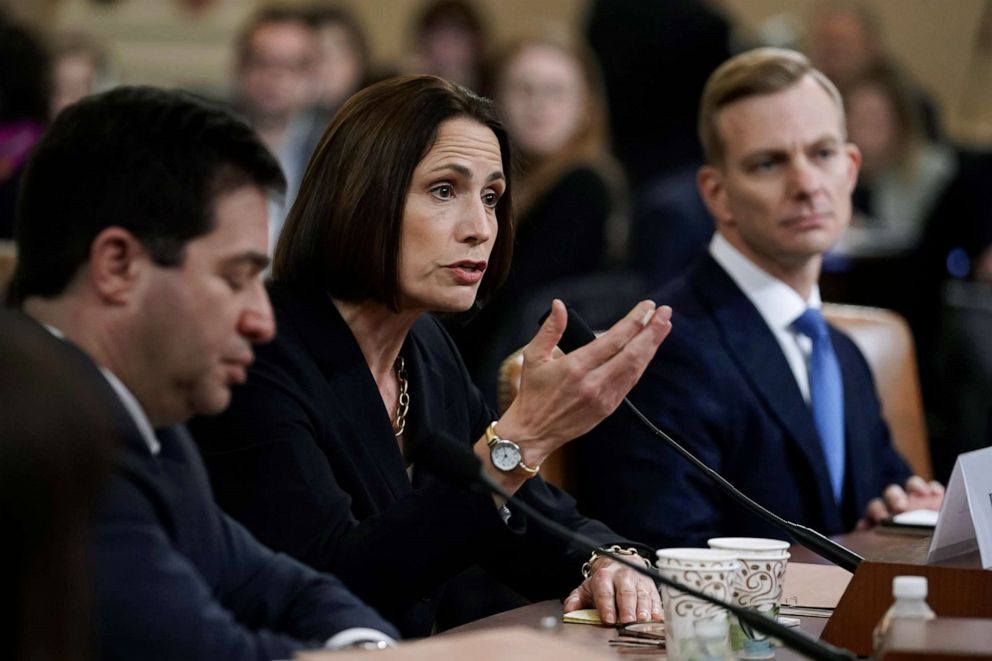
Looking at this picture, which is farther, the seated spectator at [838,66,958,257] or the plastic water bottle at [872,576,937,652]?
the seated spectator at [838,66,958,257]

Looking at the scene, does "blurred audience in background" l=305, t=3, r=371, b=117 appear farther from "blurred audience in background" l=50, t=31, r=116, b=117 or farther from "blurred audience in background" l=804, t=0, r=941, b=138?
"blurred audience in background" l=804, t=0, r=941, b=138

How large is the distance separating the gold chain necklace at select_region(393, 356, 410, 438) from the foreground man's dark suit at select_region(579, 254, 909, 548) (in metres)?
0.52

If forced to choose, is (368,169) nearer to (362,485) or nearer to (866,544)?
(362,485)

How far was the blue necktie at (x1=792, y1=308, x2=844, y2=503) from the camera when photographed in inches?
117

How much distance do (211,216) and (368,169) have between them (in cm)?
72

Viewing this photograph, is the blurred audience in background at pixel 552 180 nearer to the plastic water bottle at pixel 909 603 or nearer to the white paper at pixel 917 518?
the white paper at pixel 917 518

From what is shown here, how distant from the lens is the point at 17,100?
5.68 metres

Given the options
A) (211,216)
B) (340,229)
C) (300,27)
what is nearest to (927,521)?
(340,229)

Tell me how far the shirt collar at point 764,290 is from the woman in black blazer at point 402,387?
0.70 m

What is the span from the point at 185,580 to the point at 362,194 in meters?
0.91

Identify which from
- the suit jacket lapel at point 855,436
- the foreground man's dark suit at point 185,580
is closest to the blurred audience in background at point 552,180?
the suit jacket lapel at point 855,436

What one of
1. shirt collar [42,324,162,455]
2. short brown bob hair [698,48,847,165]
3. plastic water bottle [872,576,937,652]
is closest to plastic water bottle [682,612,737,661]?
plastic water bottle [872,576,937,652]

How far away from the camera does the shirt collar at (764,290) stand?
3033 millimetres

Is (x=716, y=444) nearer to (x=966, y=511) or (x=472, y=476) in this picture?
(x=966, y=511)
